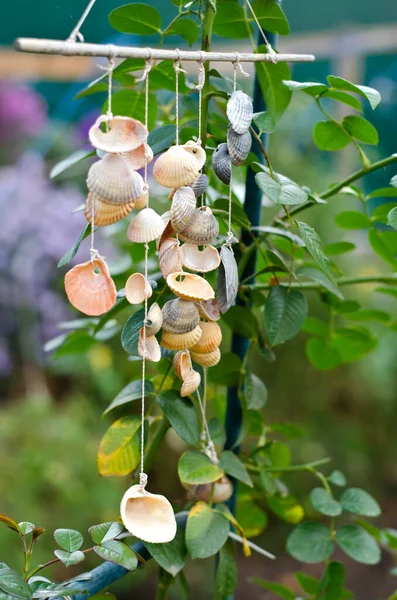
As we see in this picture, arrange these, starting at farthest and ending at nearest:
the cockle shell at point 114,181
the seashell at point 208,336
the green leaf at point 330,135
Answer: the green leaf at point 330,135
the seashell at point 208,336
the cockle shell at point 114,181

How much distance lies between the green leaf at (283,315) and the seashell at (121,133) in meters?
0.22

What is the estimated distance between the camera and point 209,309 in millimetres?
A: 519

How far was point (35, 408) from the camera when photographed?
72.6 inches

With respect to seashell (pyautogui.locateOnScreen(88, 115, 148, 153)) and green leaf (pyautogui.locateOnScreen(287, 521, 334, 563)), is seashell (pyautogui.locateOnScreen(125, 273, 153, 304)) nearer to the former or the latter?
seashell (pyautogui.locateOnScreen(88, 115, 148, 153))

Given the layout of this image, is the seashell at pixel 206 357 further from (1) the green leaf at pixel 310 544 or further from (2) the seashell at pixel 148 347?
(1) the green leaf at pixel 310 544

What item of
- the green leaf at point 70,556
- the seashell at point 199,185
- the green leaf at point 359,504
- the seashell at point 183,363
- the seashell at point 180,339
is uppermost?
the seashell at point 199,185

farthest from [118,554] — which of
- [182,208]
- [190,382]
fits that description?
[182,208]

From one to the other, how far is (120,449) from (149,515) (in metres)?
0.08

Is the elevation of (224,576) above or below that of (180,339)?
below

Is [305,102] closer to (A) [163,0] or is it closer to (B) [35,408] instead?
(A) [163,0]

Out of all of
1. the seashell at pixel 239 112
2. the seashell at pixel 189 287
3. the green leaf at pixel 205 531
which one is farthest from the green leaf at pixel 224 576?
the seashell at pixel 239 112

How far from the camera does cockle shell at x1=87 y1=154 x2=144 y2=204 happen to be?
42cm

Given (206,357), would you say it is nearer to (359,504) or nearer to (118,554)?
(118,554)

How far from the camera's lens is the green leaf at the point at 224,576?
0.61 m
